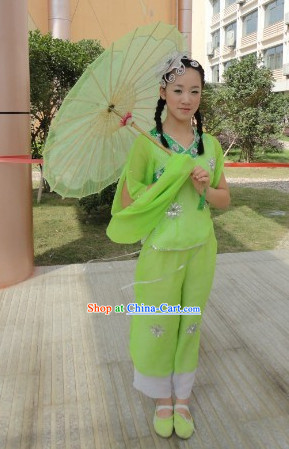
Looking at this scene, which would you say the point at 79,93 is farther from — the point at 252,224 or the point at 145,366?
the point at 252,224

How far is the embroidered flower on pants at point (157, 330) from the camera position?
89.8 inches

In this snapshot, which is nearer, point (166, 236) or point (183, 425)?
point (166, 236)

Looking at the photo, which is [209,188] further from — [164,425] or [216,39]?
[216,39]

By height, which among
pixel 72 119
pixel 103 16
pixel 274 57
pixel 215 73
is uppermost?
pixel 215 73

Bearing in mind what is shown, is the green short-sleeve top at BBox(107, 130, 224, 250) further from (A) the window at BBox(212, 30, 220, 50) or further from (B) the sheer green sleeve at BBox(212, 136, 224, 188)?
(A) the window at BBox(212, 30, 220, 50)

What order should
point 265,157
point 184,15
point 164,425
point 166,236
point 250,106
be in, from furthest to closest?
point 265,157
point 184,15
point 250,106
point 164,425
point 166,236

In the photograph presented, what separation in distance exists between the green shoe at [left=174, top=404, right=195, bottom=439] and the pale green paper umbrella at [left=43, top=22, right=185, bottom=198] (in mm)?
1255

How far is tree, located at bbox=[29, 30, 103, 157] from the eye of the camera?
7.81m

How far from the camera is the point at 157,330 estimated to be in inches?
90.0

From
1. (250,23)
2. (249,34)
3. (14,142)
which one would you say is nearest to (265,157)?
(14,142)

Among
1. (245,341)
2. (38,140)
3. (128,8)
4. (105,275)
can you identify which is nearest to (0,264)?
(105,275)

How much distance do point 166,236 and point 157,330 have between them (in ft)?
1.59

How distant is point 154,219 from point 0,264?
98.8 inches

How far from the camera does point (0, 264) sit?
13.9 feet
